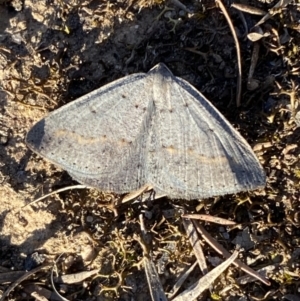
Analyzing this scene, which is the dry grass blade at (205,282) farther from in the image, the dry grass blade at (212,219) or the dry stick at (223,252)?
the dry grass blade at (212,219)

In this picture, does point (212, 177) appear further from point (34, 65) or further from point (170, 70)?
point (34, 65)

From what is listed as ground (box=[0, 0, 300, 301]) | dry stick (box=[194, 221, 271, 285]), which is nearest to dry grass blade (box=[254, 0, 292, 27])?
ground (box=[0, 0, 300, 301])

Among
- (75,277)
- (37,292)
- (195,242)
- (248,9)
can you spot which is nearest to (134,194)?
(195,242)

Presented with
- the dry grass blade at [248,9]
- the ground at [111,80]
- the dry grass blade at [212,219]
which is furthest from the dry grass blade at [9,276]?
the dry grass blade at [248,9]

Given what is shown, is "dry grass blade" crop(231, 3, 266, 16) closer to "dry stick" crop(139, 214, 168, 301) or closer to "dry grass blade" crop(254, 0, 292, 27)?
"dry grass blade" crop(254, 0, 292, 27)

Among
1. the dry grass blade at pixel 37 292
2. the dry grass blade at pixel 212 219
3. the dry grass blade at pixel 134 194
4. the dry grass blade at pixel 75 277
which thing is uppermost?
the dry grass blade at pixel 134 194

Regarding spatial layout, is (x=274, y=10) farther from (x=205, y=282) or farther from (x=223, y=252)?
(x=205, y=282)
